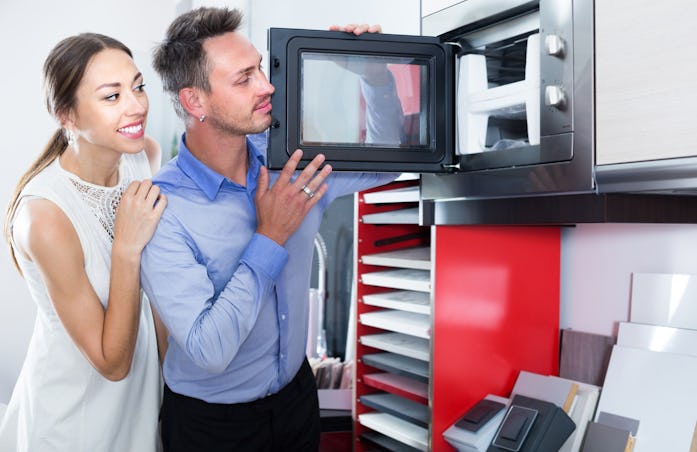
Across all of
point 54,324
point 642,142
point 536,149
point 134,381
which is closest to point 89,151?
point 54,324

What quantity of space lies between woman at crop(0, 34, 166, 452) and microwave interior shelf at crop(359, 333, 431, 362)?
514mm

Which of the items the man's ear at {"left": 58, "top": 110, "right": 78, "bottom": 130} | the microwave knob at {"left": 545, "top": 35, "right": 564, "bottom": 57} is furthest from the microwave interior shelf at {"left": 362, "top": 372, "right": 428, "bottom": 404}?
the man's ear at {"left": 58, "top": 110, "right": 78, "bottom": 130}

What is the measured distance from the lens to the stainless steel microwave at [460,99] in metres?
1.10

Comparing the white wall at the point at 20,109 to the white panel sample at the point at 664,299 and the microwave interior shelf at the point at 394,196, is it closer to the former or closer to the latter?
the microwave interior shelf at the point at 394,196

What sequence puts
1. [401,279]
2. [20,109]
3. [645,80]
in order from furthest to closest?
[20,109], [401,279], [645,80]

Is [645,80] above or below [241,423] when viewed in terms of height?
above

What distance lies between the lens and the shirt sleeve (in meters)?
1.11

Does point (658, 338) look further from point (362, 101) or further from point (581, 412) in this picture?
point (362, 101)

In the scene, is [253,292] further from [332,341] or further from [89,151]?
[332,341]

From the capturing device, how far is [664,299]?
4.65ft

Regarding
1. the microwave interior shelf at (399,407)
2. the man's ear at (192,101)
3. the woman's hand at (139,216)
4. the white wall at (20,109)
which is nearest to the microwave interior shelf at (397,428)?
the microwave interior shelf at (399,407)

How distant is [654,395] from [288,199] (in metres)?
0.86

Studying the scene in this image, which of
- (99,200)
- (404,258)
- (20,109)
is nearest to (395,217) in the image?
(404,258)

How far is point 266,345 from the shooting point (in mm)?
1306
